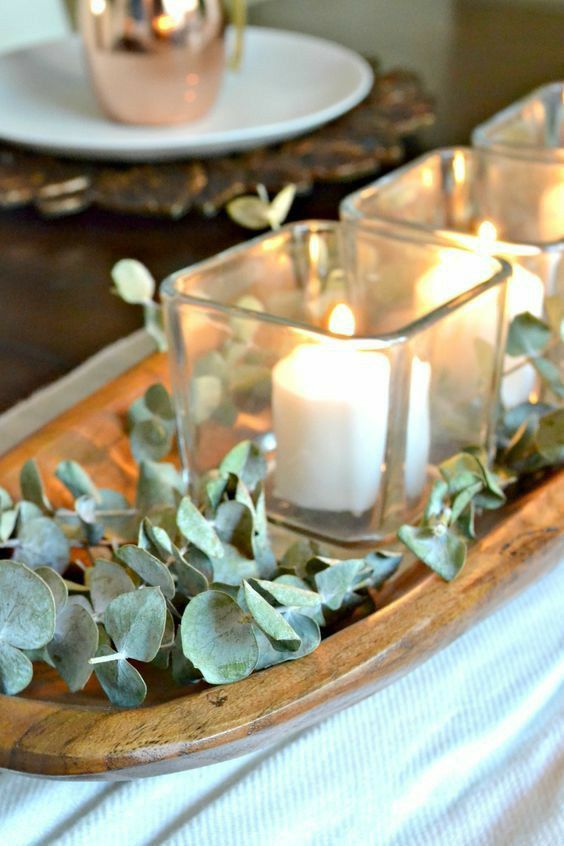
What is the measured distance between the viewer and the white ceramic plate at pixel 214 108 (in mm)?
734

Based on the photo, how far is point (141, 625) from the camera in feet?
0.97

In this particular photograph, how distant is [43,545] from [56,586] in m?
0.05

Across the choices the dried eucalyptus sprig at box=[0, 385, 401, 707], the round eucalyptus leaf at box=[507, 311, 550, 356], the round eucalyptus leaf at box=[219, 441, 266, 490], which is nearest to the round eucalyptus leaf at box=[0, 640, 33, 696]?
the dried eucalyptus sprig at box=[0, 385, 401, 707]

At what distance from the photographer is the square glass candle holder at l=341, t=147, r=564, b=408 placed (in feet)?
1.34

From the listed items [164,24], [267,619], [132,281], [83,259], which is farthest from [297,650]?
[164,24]

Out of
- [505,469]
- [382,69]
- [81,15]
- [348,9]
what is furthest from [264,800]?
[348,9]

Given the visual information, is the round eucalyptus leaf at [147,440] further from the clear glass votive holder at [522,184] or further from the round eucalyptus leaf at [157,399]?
the clear glass votive holder at [522,184]

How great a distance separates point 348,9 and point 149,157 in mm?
610

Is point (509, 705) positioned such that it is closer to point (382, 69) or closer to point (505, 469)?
point (505, 469)

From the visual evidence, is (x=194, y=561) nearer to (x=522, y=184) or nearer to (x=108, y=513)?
(x=108, y=513)

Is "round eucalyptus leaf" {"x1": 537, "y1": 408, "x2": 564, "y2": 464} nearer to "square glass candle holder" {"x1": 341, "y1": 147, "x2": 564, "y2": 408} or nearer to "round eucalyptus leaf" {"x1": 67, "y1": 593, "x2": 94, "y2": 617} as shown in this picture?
"square glass candle holder" {"x1": 341, "y1": 147, "x2": 564, "y2": 408}

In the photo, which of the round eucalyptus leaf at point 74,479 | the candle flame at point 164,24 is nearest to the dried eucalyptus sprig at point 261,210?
the round eucalyptus leaf at point 74,479

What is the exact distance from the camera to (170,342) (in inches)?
15.3

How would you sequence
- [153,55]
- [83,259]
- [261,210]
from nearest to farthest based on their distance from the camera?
[261,210] < [83,259] < [153,55]
